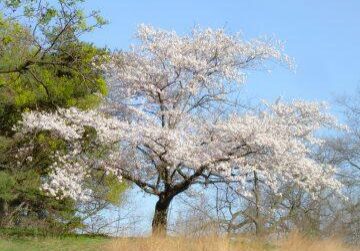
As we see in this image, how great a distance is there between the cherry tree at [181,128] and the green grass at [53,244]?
1498 mm

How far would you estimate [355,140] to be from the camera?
33938 millimetres

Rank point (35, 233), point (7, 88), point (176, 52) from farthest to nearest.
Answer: point (7, 88)
point (176, 52)
point (35, 233)

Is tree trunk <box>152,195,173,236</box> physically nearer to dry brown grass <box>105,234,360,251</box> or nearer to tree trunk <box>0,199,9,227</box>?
dry brown grass <box>105,234,360,251</box>

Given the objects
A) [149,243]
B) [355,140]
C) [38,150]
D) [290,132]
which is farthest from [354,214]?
[149,243]

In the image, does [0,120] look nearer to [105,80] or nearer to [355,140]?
[105,80]

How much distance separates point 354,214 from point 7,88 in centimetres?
2019

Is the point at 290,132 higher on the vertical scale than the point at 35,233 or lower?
higher

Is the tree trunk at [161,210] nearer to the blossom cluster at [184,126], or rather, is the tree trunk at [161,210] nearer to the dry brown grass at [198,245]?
the blossom cluster at [184,126]

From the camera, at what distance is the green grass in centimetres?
1405

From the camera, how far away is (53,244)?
48.1ft

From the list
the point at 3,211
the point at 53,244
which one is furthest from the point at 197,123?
the point at 3,211

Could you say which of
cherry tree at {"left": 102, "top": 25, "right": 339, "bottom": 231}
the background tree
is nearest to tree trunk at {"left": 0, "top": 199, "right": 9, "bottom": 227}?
the background tree

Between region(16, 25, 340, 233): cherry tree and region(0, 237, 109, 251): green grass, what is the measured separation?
1.50 metres

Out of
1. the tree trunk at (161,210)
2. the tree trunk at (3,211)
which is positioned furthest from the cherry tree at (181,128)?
the tree trunk at (3,211)
